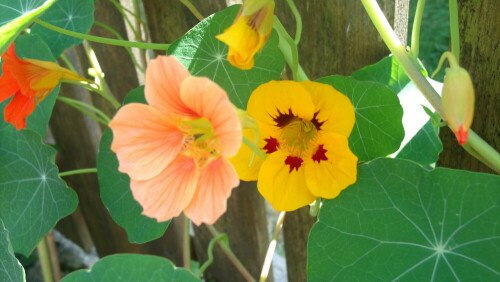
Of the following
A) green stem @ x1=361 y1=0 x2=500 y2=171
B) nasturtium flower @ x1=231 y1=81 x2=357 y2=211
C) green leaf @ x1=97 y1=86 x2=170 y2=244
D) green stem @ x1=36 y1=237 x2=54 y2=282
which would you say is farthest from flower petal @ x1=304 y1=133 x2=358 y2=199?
green stem @ x1=36 y1=237 x2=54 y2=282

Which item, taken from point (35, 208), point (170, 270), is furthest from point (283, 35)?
point (35, 208)

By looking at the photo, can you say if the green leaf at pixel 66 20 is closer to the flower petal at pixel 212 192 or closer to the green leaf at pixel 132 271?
the green leaf at pixel 132 271

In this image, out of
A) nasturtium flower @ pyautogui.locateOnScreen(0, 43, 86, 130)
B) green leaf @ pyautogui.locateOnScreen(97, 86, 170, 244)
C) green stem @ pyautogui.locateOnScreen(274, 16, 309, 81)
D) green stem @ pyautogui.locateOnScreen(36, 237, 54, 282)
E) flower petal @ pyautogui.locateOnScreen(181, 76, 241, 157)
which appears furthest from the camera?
green stem @ pyautogui.locateOnScreen(36, 237, 54, 282)

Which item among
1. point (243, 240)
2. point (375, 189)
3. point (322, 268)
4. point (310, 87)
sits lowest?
point (243, 240)

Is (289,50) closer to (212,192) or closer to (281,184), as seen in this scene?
(281,184)

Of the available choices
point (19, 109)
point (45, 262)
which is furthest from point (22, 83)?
point (45, 262)

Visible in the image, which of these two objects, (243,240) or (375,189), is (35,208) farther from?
(375,189)

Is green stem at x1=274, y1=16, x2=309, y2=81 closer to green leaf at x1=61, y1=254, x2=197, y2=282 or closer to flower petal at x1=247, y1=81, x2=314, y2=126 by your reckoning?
flower petal at x1=247, y1=81, x2=314, y2=126
